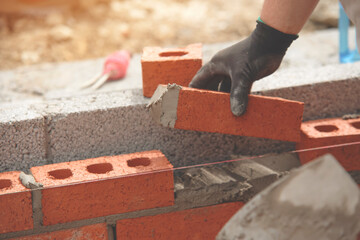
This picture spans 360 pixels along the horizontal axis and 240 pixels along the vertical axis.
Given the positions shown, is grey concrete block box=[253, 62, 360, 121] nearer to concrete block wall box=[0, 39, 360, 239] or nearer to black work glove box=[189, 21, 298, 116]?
concrete block wall box=[0, 39, 360, 239]

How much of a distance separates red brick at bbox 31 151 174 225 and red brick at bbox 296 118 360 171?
23.9 inches

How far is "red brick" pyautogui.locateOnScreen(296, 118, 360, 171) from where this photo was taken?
1.58 metres

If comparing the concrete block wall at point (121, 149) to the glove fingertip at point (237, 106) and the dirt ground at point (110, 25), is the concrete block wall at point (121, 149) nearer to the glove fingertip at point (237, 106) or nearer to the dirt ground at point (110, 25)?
the glove fingertip at point (237, 106)

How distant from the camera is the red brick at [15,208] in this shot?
1749 mm

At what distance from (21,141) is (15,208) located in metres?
0.38

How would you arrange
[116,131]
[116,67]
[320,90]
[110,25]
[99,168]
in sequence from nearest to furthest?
[99,168], [116,131], [320,90], [116,67], [110,25]

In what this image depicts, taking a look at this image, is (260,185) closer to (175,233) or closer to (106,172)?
(175,233)

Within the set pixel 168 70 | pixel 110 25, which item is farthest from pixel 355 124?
pixel 110 25

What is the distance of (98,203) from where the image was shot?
1.90m

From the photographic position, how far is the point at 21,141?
6.80 feet

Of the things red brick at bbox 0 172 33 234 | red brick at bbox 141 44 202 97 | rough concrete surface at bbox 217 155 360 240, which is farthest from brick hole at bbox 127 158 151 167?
rough concrete surface at bbox 217 155 360 240

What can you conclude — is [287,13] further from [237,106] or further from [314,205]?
[314,205]

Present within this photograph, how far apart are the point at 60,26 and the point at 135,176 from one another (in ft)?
14.0

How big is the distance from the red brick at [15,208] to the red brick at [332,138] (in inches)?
41.5
